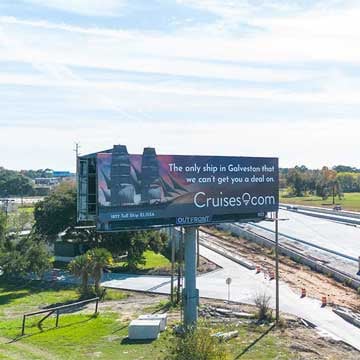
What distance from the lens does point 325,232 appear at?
7538 centimetres

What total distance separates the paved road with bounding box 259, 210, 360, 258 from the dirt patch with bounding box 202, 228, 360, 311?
23.9 feet

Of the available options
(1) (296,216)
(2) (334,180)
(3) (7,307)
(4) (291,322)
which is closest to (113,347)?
(4) (291,322)

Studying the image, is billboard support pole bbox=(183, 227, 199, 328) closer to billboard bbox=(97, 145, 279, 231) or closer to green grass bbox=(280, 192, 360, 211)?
billboard bbox=(97, 145, 279, 231)

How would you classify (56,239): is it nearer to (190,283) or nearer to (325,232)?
(190,283)

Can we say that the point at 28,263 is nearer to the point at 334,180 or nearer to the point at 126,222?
the point at 126,222

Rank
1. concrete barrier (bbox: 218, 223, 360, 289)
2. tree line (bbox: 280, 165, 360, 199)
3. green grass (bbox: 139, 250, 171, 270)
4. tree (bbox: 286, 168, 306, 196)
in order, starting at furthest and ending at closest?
1. tree (bbox: 286, 168, 306, 196)
2. tree line (bbox: 280, 165, 360, 199)
3. green grass (bbox: 139, 250, 171, 270)
4. concrete barrier (bbox: 218, 223, 360, 289)

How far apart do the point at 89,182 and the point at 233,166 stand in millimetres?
7583

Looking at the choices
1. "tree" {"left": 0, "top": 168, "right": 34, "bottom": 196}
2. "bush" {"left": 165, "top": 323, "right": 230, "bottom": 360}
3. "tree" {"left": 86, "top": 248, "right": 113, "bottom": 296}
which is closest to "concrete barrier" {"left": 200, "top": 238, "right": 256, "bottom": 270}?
"tree" {"left": 86, "top": 248, "right": 113, "bottom": 296}

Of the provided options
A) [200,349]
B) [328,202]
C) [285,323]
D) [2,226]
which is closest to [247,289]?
[285,323]

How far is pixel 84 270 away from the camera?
37.1m

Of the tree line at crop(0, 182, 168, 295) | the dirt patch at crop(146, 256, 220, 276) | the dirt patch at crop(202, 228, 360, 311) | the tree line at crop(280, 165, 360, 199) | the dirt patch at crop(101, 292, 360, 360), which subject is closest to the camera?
the dirt patch at crop(101, 292, 360, 360)

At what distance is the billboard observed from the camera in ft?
81.8

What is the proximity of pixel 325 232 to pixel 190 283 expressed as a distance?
5042 cm

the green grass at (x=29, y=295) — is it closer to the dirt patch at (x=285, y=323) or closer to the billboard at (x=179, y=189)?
the dirt patch at (x=285, y=323)
